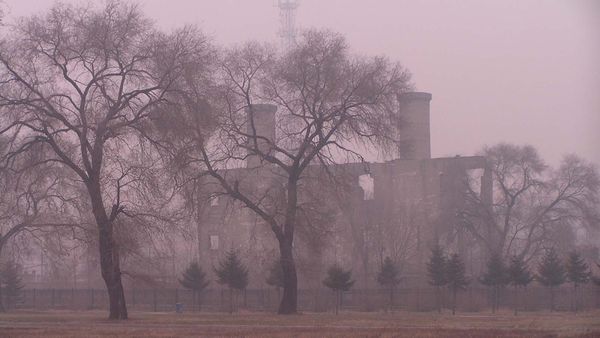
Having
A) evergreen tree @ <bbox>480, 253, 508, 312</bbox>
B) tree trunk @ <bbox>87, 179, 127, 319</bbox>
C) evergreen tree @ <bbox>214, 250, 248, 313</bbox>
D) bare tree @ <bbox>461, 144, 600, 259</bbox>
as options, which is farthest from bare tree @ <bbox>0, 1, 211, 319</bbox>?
bare tree @ <bbox>461, 144, 600, 259</bbox>

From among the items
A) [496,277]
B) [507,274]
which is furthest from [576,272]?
[496,277]

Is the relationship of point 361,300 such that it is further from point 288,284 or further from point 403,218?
point 403,218

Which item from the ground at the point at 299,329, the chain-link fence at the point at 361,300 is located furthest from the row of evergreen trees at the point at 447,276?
the ground at the point at 299,329

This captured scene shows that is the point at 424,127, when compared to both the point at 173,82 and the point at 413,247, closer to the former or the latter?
the point at 413,247

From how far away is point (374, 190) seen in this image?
76000 mm

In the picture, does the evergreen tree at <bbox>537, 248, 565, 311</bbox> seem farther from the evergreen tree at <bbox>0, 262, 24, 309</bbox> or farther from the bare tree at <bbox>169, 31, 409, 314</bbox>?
the evergreen tree at <bbox>0, 262, 24, 309</bbox>

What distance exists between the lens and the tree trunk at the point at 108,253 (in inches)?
1387

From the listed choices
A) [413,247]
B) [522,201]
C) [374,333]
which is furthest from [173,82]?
[522,201]

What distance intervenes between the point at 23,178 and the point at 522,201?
5592 cm

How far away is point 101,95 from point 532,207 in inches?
2092

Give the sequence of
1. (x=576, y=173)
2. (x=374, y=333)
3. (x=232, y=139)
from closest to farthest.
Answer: (x=374, y=333)
(x=232, y=139)
(x=576, y=173)

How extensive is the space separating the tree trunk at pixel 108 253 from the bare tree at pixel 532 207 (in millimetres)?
39749

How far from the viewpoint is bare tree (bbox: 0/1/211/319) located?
34.6 m

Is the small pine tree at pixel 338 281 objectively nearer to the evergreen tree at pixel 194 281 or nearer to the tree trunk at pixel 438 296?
the tree trunk at pixel 438 296
